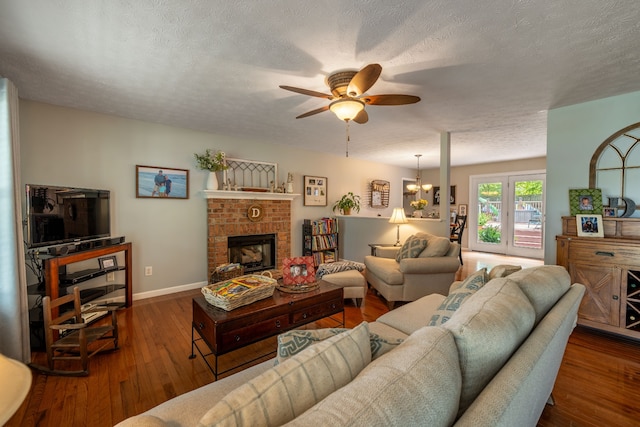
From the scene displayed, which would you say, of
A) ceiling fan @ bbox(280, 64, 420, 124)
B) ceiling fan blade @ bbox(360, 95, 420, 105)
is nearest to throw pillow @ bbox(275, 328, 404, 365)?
ceiling fan @ bbox(280, 64, 420, 124)

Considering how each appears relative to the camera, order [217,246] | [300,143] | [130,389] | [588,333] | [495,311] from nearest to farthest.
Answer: [495,311]
[130,389]
[588,333]
[217,246]
[300,143]

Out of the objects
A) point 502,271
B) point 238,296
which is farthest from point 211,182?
point 502,271

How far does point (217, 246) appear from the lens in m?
3.94

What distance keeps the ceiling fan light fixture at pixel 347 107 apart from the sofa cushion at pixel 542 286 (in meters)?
1.57

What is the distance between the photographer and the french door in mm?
5848

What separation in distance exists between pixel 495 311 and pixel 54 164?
4.10 metres

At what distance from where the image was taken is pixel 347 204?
17.9ft

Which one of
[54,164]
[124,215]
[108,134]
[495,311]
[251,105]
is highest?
[251,105]

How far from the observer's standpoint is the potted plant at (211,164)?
3.79 metres

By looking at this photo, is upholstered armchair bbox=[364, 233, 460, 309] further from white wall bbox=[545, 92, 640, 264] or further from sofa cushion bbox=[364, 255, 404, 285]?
white wall bbox=[545, 92, 640, 264]

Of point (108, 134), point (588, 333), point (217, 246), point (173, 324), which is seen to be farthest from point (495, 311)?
point (108, 134)

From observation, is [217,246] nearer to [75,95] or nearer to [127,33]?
[75,95]

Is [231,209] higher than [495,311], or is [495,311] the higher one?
[231,209]

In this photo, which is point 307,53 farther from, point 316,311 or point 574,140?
point 574,140
